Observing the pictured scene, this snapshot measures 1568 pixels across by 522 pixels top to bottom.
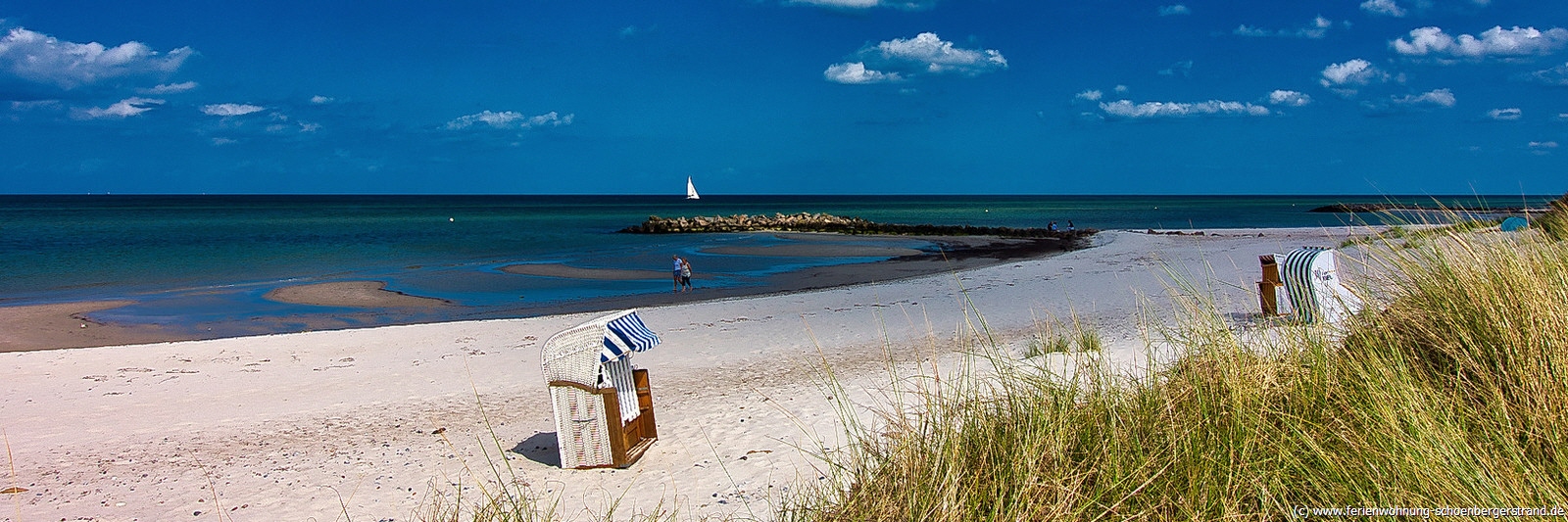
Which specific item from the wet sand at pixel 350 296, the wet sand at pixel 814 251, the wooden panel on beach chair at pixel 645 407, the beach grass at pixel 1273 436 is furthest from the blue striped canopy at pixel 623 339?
the wet sand at pixel 814 251

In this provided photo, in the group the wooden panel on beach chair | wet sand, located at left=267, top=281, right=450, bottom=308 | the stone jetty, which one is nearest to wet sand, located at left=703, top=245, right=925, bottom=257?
the stone jetty

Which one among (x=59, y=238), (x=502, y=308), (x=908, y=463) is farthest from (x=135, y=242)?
(x=908, y=463)

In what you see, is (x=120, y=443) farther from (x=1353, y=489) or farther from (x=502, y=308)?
(x=502, y=308)

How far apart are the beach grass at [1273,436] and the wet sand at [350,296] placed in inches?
697

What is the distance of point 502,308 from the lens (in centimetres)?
1873

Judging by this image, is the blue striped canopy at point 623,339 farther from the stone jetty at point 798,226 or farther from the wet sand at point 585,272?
the stone jetty at point 798,226

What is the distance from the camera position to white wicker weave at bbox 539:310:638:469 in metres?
5.86

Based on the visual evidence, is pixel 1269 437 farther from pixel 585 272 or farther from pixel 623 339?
pixel 585 272

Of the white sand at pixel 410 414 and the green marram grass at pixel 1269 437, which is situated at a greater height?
the green marram grass at pixel 1269 437

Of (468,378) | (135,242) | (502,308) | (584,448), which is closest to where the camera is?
(584,448)

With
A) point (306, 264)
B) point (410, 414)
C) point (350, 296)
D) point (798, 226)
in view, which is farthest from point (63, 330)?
point (798, 226)

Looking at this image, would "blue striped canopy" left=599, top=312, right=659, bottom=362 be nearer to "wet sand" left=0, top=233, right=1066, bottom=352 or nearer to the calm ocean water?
the calm ocean water

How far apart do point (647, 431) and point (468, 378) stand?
13.2 ft

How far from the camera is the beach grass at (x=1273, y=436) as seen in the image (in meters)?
3.05
